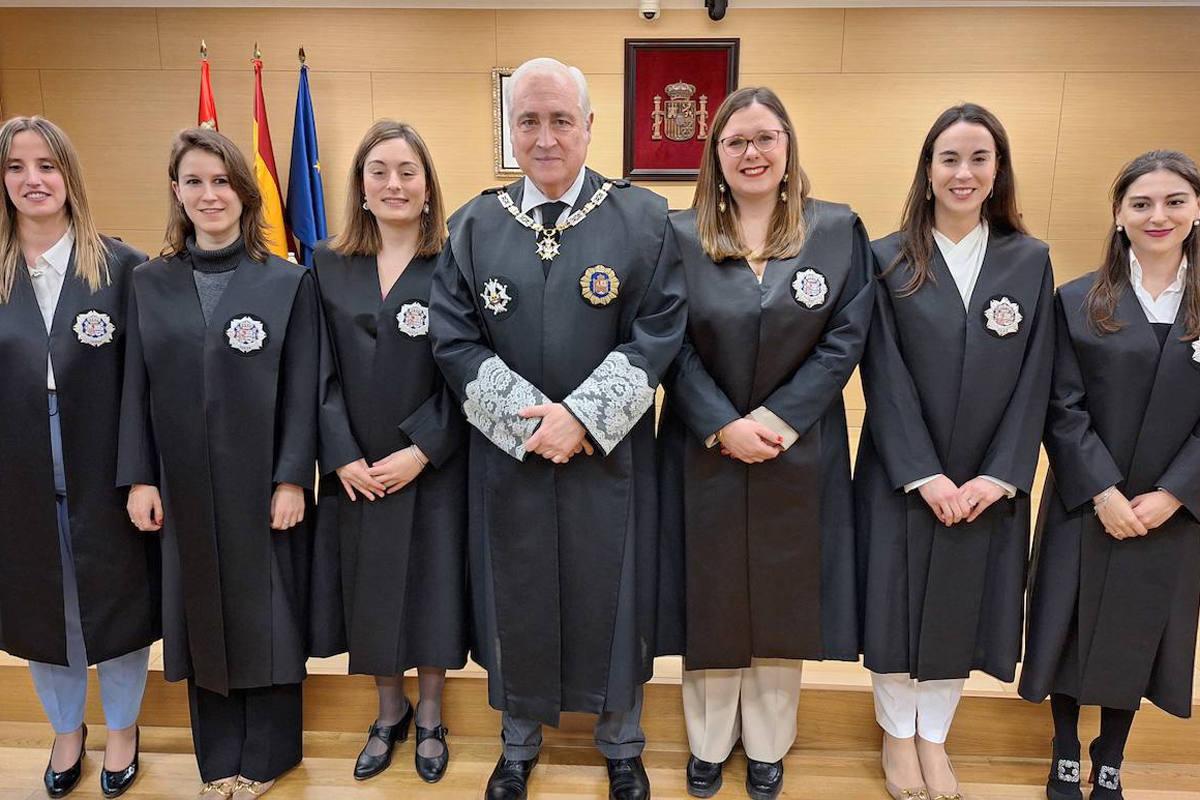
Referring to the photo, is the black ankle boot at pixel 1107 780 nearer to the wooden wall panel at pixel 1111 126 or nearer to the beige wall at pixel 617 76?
the beige wall at pixel 617 76

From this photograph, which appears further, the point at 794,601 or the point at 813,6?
the point at 813,6

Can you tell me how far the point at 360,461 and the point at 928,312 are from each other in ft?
4.94

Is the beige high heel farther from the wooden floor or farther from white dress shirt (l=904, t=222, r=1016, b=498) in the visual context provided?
white dress shirt (l=904, t=222, r=1016, b=498)

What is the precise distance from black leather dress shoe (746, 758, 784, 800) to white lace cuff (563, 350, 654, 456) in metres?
1.08

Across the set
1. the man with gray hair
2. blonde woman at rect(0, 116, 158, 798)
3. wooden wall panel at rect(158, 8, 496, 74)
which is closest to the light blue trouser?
blonde woman at rect(0, 116, 158, 798)

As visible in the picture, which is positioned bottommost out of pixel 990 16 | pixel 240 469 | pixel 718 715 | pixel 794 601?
pixel 718 715

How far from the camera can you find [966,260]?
1979mm

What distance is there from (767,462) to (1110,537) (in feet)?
2.95

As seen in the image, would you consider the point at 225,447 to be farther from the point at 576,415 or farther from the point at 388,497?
the point at 576,415

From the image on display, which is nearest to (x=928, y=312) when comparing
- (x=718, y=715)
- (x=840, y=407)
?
(x=840, y=407)

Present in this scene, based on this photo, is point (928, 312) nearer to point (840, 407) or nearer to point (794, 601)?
point (840, 407)

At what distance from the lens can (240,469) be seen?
1.99 m

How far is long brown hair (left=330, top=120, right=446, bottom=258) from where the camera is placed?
1.99 metres

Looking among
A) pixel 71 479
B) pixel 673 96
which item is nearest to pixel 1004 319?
pixel 71 479
